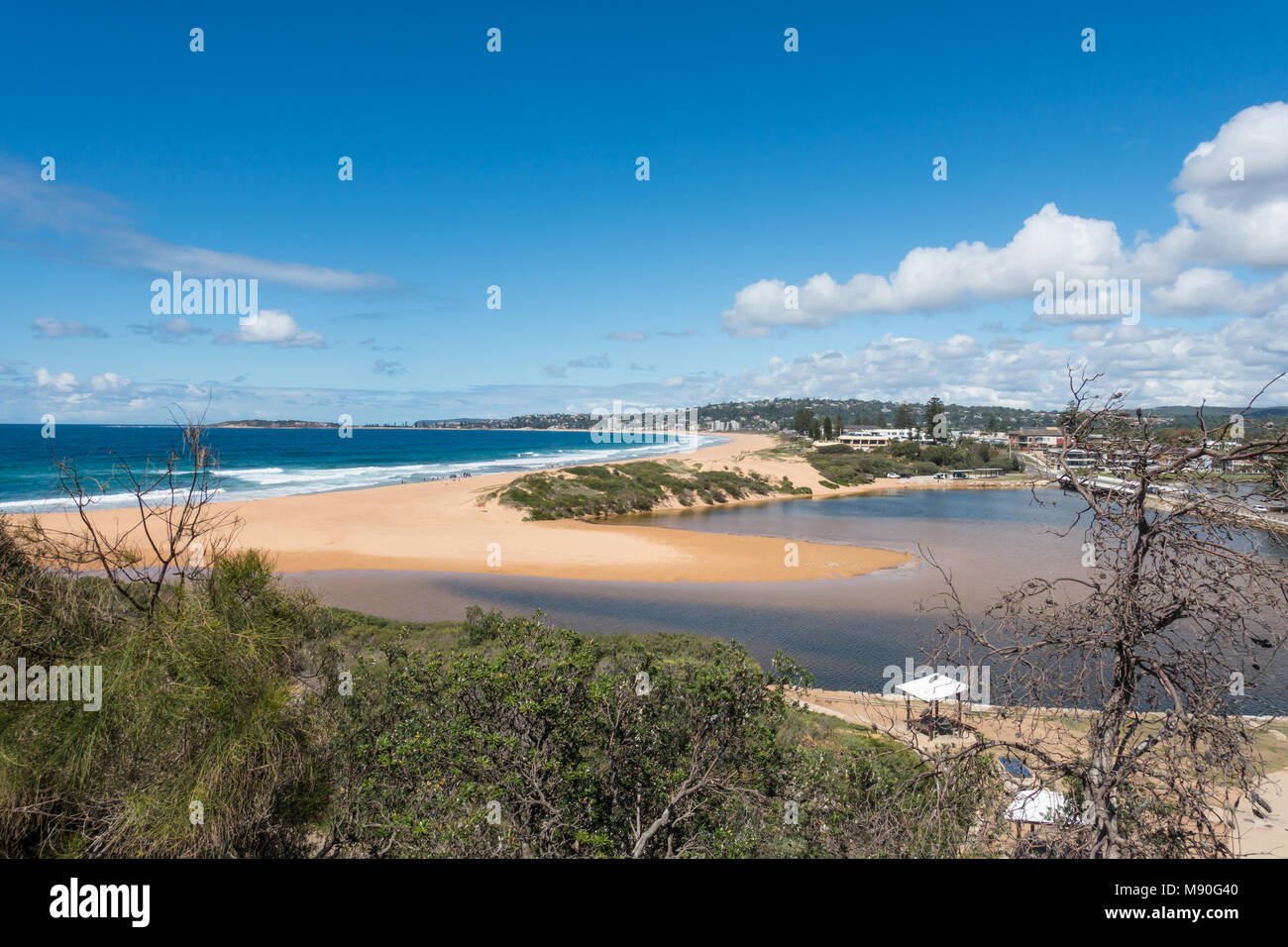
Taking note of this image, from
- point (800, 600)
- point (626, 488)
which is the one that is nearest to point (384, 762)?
point (800, 600)

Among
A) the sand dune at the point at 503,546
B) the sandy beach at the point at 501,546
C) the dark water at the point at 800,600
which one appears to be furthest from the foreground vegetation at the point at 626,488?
the dark water at the point at 800,600

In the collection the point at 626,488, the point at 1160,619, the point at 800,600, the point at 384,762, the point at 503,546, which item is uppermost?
the point at 1160,619

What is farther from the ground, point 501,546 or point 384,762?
point 384,762

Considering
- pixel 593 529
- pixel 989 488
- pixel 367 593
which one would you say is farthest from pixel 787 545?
pixel 989 488

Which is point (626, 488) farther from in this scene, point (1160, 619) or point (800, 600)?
point (1160, 619)

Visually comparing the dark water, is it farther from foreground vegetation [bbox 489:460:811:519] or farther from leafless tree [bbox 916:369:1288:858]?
foreground vegetation [bbox 489:460:811:519]

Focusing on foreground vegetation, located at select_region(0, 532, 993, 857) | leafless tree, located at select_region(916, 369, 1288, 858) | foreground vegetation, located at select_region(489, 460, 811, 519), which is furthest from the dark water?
foreground vegetation, located at select_region(489, 460, 811, 519)

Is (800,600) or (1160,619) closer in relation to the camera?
(1160,619)
